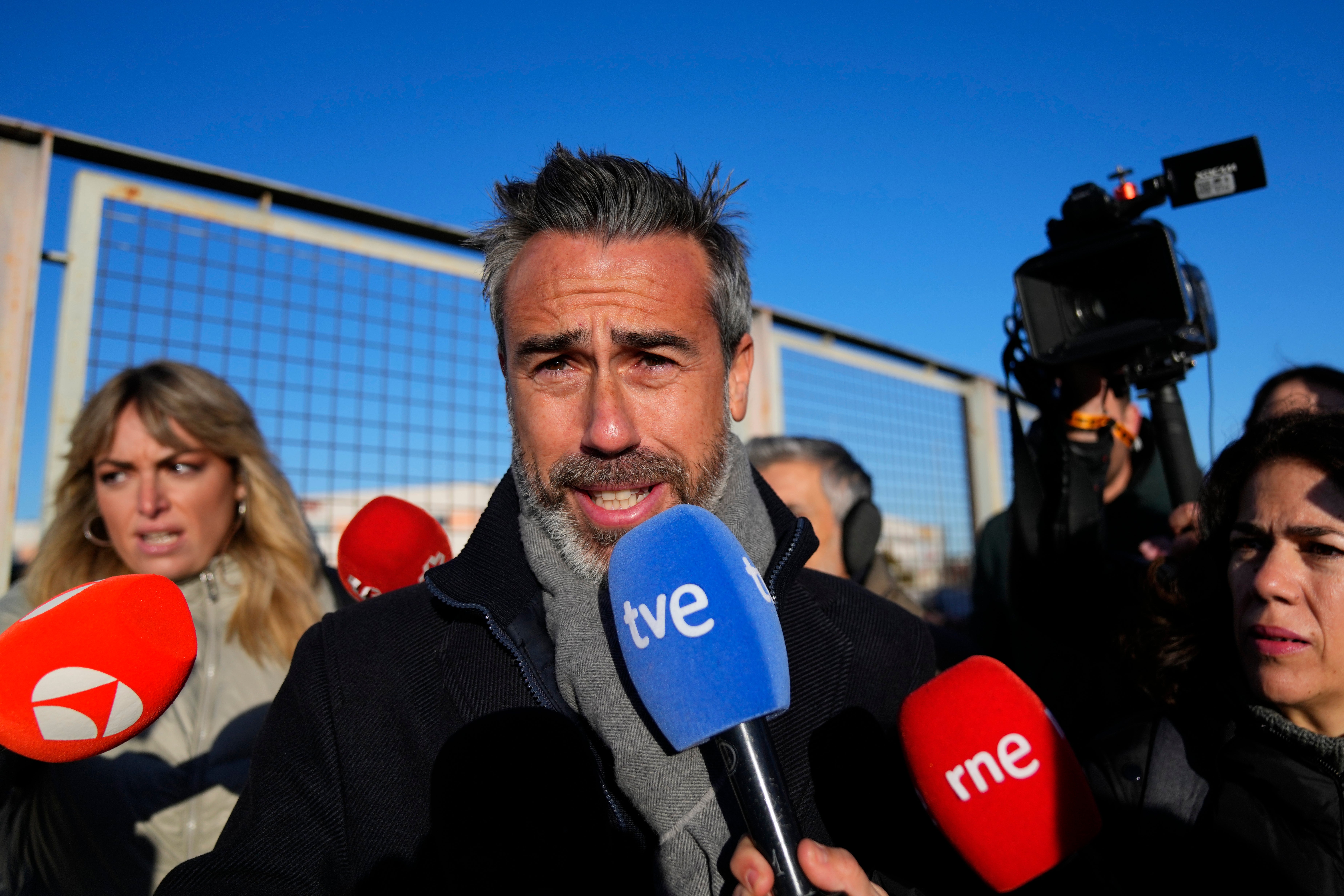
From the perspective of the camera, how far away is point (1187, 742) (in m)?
1.78

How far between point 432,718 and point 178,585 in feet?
3.54

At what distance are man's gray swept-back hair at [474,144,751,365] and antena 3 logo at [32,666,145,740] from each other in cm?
96

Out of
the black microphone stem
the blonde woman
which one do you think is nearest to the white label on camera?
the black microphone stem

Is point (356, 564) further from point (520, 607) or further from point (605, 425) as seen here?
point (605, 425)

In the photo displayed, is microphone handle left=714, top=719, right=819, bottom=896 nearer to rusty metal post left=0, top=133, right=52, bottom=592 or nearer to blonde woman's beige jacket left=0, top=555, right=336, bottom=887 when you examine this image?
blonde woman's beige jacket left=0, top=555, right=336, bottom=887

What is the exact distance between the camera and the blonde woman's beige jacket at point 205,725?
230 cm

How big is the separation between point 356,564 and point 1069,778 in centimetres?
168

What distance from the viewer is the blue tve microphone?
104cm

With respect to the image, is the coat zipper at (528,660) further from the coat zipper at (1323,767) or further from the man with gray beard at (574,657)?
the coat zipper at (1323,767)

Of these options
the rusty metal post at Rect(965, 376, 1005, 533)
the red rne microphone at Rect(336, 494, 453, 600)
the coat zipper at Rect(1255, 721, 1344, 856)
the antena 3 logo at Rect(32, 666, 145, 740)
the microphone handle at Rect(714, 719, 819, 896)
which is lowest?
the coat zipper at Rect(1255, 721, 1344, 856)

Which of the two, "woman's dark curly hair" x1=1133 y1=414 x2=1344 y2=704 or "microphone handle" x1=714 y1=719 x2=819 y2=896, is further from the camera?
"woman's dark curly hair" x1=1133 y1=414 x2=1344 y2=704

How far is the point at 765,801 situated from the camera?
3.39 feet

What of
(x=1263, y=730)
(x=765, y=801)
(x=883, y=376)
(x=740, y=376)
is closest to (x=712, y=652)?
(x=765, y=801)

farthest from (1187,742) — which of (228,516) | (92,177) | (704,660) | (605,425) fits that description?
(92,177)
